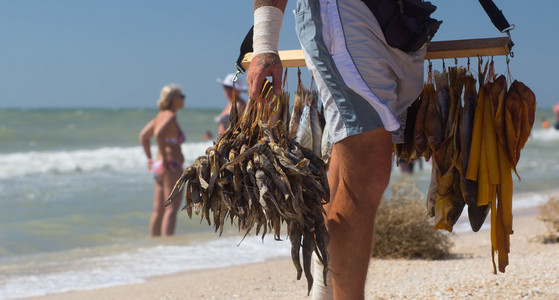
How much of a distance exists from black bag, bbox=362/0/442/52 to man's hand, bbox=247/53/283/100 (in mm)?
422

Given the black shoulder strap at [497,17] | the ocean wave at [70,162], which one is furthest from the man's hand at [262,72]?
the ocean wave at [70,162]

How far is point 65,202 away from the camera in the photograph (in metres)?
11.3

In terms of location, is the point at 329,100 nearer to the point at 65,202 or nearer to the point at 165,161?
the point at 165,161

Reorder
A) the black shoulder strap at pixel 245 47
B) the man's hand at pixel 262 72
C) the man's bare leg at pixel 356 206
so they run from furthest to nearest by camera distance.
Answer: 1. the black shoulder strap at pixel 245 47
2. the man's hand at pixel 262 72
3. the man's bare leg at pixel 356 206

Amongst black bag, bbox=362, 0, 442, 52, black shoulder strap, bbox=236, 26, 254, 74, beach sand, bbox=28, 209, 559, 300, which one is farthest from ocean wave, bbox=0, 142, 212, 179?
black bag, bbox=362, 0, 442, 52

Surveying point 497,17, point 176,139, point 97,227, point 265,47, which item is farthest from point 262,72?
point 97,227

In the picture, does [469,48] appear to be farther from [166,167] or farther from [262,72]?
[166,167]

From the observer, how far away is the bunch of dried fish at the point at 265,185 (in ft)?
6.98

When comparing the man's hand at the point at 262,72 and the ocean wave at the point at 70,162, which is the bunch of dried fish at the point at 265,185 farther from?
the ocean wave at the point at 70,162

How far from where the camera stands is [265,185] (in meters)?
2.11

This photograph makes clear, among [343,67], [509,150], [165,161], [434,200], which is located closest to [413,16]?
[343,67]

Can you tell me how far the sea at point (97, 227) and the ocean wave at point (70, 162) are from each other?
1.2 inches

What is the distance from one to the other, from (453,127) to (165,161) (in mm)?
6121

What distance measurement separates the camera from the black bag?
2320mm
